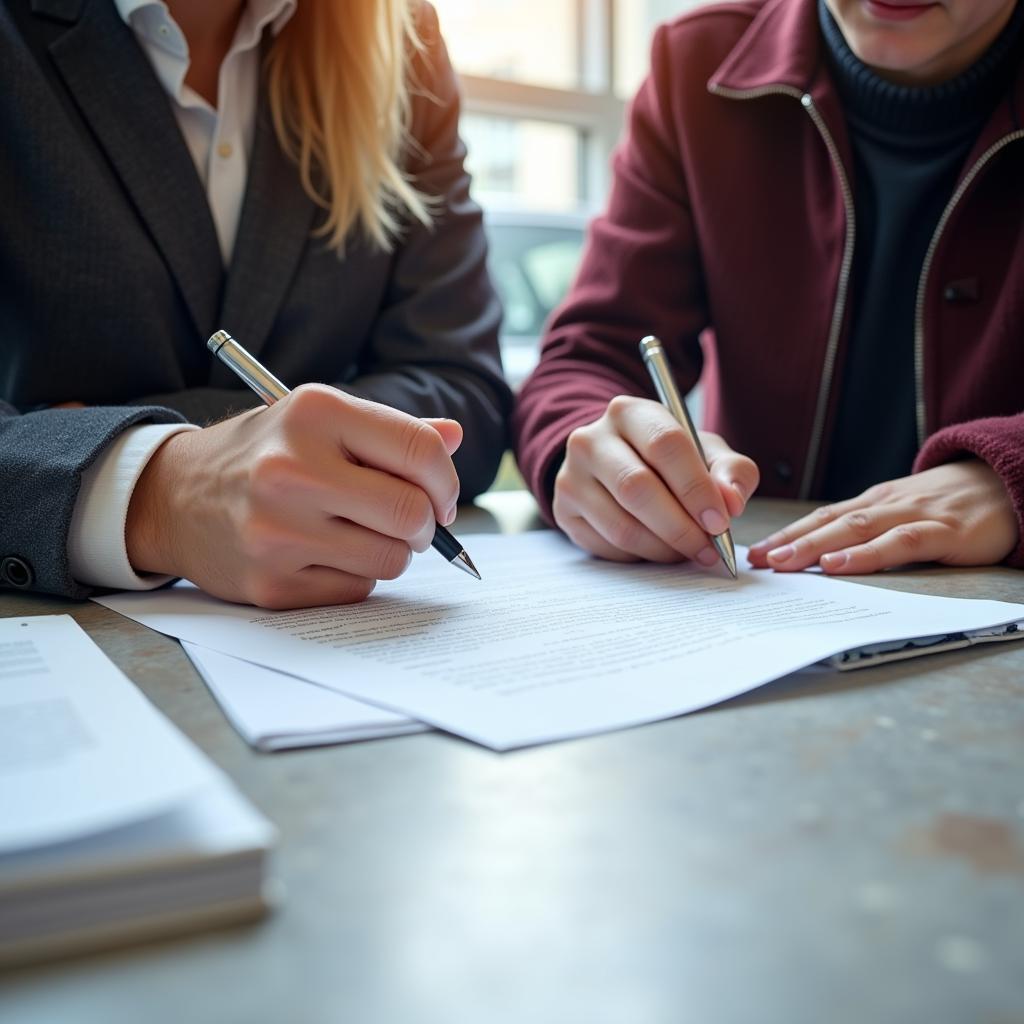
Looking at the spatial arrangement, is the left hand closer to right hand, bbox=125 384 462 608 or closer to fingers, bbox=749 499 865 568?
fingers, bbox=749 499 865 568

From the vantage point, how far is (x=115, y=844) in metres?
0.27

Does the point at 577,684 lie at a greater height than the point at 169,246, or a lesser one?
lesser

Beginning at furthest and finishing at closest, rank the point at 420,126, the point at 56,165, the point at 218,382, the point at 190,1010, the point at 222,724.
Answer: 1. the point at 420,126
2. the point at 218,382
3. the point at 56,165
4. the point at 222,724
5. the point at 190,1010

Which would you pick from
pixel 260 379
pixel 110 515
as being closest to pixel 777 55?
pixel 260 379

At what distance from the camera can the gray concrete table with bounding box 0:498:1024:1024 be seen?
0.76 feet

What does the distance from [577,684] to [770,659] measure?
10cm

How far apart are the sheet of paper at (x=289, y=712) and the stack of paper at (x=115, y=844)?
0.05 m

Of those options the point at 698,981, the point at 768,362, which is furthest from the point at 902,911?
the point at 768,362

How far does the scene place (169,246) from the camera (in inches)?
36.8

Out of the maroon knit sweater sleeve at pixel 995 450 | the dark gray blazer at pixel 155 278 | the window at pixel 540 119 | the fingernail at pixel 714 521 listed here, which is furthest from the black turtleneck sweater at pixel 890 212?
the window at pixel 540 119

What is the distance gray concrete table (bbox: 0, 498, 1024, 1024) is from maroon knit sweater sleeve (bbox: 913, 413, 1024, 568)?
0.38m

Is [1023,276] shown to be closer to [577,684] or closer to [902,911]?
[577,684]

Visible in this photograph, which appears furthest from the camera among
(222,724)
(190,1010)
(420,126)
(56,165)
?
(420,126)

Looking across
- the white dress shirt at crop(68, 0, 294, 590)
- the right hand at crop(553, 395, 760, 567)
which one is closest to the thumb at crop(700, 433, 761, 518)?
the right hand at crop(553, 395, 760, 567)
